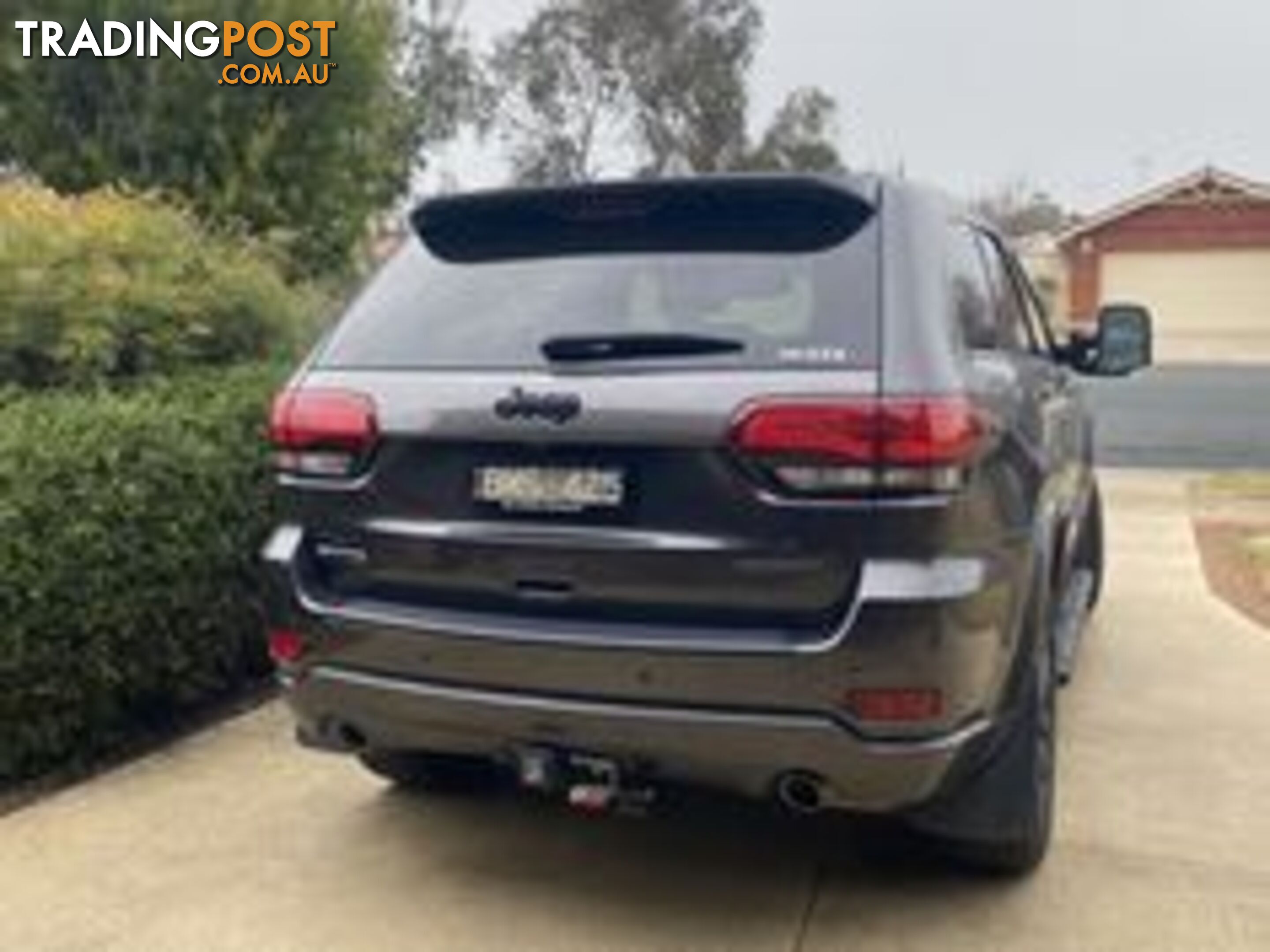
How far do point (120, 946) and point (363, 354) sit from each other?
1528mm

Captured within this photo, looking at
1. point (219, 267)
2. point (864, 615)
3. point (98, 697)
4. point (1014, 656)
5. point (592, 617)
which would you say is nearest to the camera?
point (864, 615)

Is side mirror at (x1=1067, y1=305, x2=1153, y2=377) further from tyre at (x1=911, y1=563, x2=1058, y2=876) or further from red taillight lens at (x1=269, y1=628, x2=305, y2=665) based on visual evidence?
red taillight lens at (x1=269, y1=628, x2=305, y2=665)

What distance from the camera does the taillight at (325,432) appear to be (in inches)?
153

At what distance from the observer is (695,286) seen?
12.6 feet

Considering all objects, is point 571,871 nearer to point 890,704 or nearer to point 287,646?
point 287,646

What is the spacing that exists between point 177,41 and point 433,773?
21.5 ft

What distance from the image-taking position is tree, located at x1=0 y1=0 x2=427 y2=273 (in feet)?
33.3

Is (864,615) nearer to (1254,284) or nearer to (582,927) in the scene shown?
(582,927)

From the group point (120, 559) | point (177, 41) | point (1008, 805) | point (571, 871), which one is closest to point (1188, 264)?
point (177, 41)

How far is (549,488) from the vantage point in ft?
12.1

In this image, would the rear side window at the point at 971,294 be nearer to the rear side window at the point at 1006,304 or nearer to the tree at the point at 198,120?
the rear side window at the point at 1006,304

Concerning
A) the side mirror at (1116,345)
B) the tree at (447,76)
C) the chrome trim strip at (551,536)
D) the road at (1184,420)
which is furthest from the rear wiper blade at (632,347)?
the tree at (447,76)

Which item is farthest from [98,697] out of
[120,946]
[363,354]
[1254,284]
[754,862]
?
[1254,284]

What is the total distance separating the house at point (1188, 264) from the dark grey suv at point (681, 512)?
1544 inches
